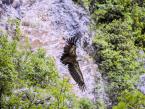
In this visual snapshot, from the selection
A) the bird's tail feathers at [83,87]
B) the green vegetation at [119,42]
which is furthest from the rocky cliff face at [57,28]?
the green vegetation at [119,42]

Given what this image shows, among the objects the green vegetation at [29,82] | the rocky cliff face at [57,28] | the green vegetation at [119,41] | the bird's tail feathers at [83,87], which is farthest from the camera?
the green vegetation at [119,41]

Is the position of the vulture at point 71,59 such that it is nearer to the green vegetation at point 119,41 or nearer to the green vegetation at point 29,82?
the green vegetation at point 29,82

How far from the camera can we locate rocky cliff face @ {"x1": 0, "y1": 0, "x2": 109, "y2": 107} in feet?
38.6

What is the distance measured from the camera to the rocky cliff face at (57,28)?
11.8m

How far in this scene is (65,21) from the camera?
42.5ft

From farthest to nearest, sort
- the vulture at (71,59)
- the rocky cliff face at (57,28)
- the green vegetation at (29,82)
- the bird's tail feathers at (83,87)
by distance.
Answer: the rocky cliff face at (57,28) < the bird's tail feathers at (83,87) < the vulture at (71,59) < the green vegetation at (29,82)

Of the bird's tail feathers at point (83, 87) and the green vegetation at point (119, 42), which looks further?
the green vegetation at point (119, 42)

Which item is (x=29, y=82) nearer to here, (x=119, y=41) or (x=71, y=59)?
(x=71, y=59)

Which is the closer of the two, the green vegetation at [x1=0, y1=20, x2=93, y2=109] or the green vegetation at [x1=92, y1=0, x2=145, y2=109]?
the green vegetation at [x1=0, y1=20, x2=93, y2=109]

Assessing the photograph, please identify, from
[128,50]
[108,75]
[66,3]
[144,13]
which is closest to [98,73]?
[108,75]

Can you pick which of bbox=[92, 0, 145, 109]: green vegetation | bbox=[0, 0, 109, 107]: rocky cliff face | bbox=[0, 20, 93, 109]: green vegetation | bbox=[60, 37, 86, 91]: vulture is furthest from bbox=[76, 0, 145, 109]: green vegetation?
bbox=[0, 20, 93, 109]: green vegetation

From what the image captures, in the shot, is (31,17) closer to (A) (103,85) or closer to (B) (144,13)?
(A) (103,85)

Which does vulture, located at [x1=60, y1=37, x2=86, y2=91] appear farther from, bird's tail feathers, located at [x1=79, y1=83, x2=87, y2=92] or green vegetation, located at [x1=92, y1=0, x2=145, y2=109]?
green vegetation, located at [x1=92, y1=0, x2=145, y2=109]

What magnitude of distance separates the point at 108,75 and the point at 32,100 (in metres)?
4.54
